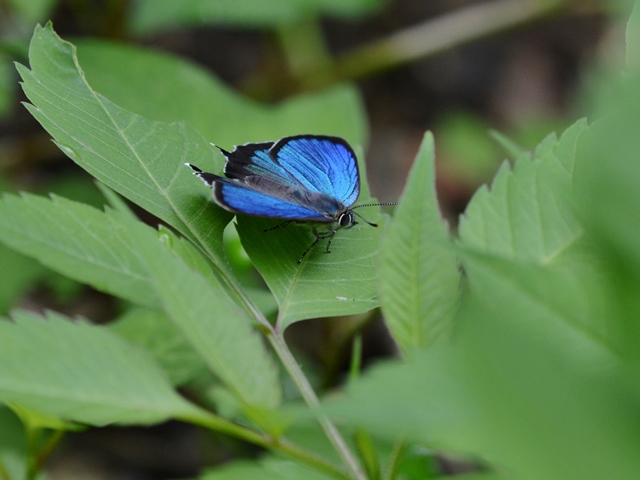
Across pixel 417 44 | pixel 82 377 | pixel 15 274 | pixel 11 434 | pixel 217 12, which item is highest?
pixel 217 12

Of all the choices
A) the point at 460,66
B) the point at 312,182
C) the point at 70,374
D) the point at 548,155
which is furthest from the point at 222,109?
the point at 460,66

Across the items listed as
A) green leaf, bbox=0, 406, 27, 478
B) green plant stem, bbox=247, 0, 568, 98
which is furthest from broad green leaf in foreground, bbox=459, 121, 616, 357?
green plant stem, bbox=247, 0, 568, 98

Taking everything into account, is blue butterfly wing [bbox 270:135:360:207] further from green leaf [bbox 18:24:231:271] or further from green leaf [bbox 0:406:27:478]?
green leaf [bbox 0:406:27:478]

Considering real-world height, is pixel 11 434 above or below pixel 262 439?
below

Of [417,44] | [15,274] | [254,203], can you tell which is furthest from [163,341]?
[417,44]

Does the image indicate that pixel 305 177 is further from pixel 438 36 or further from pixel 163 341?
pixel 438 36

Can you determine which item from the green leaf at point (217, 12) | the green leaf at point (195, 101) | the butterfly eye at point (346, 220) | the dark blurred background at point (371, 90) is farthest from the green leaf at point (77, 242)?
the green leaf at point (217, 12)

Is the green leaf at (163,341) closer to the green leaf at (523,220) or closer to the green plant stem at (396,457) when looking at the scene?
the green plant stem at (396,457)
